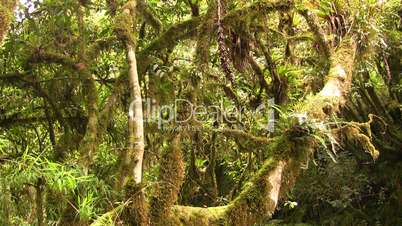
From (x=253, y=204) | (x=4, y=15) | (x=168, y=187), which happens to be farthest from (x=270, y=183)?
(x=4, y=15)

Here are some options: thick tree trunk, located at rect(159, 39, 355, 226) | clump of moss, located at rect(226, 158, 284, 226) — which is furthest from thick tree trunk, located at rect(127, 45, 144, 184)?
clump of moss, located at rect(226, 158, 284, 226)

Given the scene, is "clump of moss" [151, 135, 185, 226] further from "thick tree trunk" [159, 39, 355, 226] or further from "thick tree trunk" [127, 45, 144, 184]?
"thick tree trunk" [127, 45, 144, 184]

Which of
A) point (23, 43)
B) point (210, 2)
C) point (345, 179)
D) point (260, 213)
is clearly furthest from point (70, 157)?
point (345, 179)

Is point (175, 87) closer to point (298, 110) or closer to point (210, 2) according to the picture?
point (210, 2)

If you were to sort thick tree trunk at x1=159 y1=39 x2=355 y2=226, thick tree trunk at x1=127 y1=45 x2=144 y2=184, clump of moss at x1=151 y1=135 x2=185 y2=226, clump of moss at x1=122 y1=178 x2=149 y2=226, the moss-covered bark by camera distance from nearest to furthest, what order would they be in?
clump of moss at x1=122 y1=178 x2=149 y2=226 < clump of moss at x1=151 y1=135 x2=185 y2=226 < thick tree trunk at x1=159 y1=39 x2=355 y2=226 < thick tree trunk at x1=127 y1=45 x2=144 y2=184 < the moss-covered bark

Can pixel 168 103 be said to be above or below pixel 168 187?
above

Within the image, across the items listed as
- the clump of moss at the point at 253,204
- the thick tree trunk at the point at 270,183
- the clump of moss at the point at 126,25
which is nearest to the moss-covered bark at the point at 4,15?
the clump of moss at the point at 126,25

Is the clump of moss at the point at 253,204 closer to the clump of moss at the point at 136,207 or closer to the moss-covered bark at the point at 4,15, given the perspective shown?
the clump of moss at the point at 136,207

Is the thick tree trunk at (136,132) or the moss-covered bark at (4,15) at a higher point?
the moss-covered bark at (4,15)

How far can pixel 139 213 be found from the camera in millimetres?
2799

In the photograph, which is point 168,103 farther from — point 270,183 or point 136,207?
point 136,207

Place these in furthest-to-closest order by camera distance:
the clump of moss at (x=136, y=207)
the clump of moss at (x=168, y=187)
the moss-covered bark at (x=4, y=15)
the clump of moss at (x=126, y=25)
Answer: the clump of moss at (x=126, y=25), the moss-covered bark at (x=4, y=15), the clump of moss at (x=168, y=187), the clump of moss at (x=136, y=207)

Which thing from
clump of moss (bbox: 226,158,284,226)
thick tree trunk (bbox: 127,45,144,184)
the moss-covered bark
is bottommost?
clump of moss (bbox: 226,158,284,226)

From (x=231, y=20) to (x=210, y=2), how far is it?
0.27 meters
